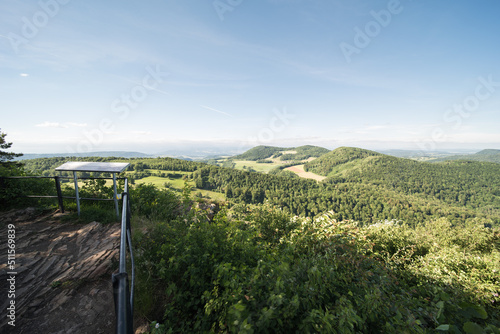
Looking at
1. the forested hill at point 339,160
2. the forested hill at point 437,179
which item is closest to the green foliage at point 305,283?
the forested hill at point 437,179

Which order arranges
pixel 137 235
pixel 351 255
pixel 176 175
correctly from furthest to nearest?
pixel 176 175 < pixel 137 235 < pixel 351 255

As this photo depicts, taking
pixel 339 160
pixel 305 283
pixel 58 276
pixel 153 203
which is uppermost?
pixel 305 283

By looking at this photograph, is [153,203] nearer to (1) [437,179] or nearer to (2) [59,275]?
(2) [59,275]

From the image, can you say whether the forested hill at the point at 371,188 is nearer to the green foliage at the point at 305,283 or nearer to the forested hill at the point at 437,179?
the forested hill at the point at 437,179

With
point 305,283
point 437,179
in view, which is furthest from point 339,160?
point 305,283

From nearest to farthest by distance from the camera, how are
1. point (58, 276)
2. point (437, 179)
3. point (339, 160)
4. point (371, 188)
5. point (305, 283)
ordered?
point (305, 283) < point (58, 276) < point (371, 188) < point (437, 179) < point (339, 160)

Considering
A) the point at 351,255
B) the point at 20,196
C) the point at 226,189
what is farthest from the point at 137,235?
the point at 226,189

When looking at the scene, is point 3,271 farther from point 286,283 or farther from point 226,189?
point 226,189

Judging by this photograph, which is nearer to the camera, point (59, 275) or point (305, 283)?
point (305, 283)

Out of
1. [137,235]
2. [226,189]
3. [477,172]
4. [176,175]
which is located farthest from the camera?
[477,172]
